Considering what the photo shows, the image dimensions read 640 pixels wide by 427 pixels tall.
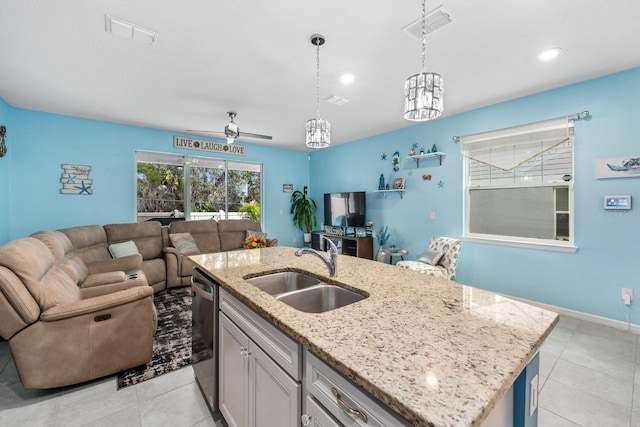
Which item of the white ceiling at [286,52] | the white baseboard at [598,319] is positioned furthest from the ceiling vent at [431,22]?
the white baseboard at [598,319]

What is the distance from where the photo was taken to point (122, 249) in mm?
3850

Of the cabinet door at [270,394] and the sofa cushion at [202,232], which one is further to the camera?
the sofa cushion at [202,232]

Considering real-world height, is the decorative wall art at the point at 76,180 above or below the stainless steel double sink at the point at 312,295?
above

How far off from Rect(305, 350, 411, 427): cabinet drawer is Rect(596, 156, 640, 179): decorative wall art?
371cm

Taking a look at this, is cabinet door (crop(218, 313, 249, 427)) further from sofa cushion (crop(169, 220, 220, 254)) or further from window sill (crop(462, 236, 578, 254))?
window sill (crop(462, 236, 578, 254))

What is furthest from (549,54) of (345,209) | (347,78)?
(345,209)

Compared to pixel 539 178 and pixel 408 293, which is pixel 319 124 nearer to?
pixel 408 293

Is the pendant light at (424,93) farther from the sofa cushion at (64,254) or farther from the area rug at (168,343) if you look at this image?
the sofa cushion at (64,254)

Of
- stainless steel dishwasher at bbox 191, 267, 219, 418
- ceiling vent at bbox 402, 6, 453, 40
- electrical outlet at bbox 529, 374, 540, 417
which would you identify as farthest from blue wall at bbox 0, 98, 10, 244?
electrical outlet at bbox 529, 374, 540, 417

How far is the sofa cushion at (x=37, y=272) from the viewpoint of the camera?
5.80 feet

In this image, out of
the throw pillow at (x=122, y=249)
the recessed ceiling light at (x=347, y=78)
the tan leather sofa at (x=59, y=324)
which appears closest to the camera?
the tan leather sofa at (x=59, y=324)

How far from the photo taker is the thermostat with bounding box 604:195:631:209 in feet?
9.04

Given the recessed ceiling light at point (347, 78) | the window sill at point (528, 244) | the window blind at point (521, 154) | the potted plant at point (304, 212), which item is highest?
the recessed ceiling light at point (347, 78)

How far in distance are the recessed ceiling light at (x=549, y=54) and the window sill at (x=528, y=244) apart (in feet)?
6.64
